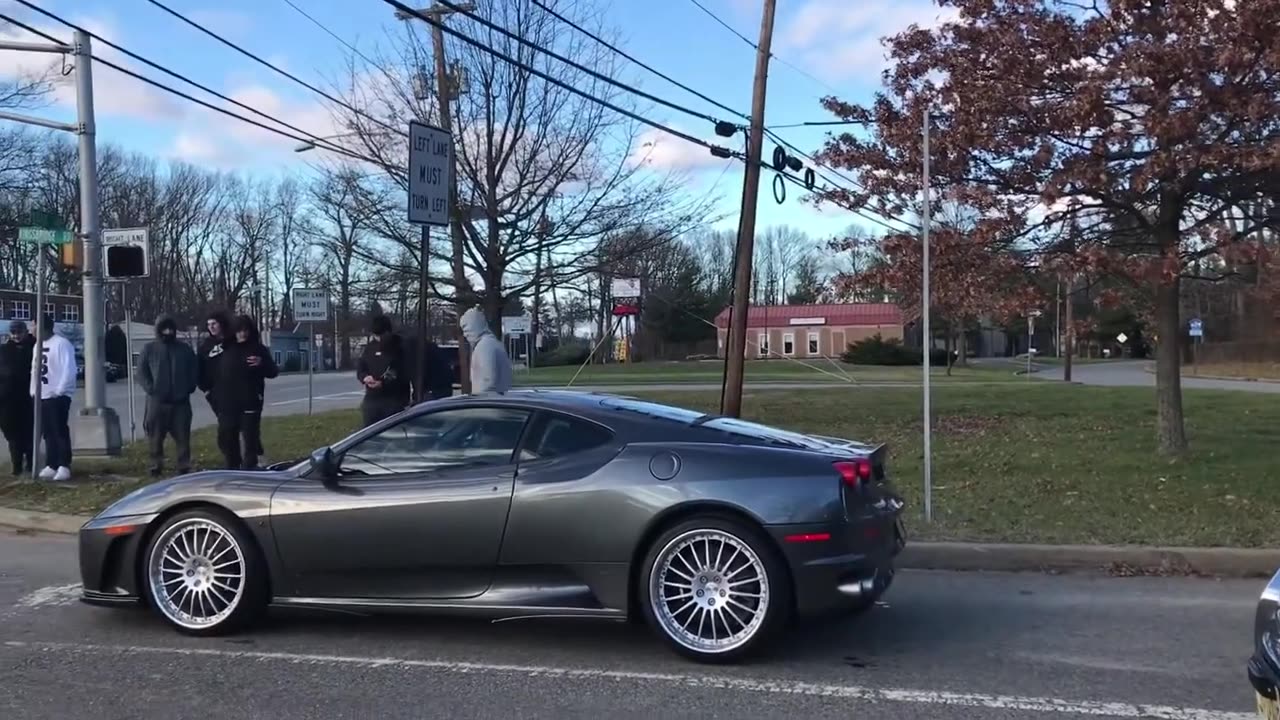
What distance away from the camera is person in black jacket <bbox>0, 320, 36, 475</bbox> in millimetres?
11812

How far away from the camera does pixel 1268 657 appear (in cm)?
365

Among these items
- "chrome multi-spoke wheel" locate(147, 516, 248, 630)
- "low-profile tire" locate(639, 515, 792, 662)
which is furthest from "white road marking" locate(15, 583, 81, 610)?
"low-profile tire" locate(639, 515, 792, 662)

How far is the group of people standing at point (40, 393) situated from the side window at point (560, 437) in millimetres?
7175

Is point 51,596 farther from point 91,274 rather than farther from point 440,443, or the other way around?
point 91,274

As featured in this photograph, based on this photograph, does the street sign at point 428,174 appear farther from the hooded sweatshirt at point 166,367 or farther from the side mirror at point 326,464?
the hooded sweatshirt at point 166,367

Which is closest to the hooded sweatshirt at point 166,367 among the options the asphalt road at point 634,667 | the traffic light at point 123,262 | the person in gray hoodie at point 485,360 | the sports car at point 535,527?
the traffic light at point 123,262

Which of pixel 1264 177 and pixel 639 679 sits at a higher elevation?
pixel 1264 177

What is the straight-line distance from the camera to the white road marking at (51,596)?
22.7 feet

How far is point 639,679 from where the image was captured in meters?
5.35

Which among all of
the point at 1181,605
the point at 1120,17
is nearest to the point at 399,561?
the point at 1181,605

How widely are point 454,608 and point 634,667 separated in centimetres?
98

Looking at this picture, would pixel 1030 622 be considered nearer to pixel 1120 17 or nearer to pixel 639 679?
pixel 639 679

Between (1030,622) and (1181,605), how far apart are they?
3.79 feet

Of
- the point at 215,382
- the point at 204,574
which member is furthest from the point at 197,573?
the point at 215,382
